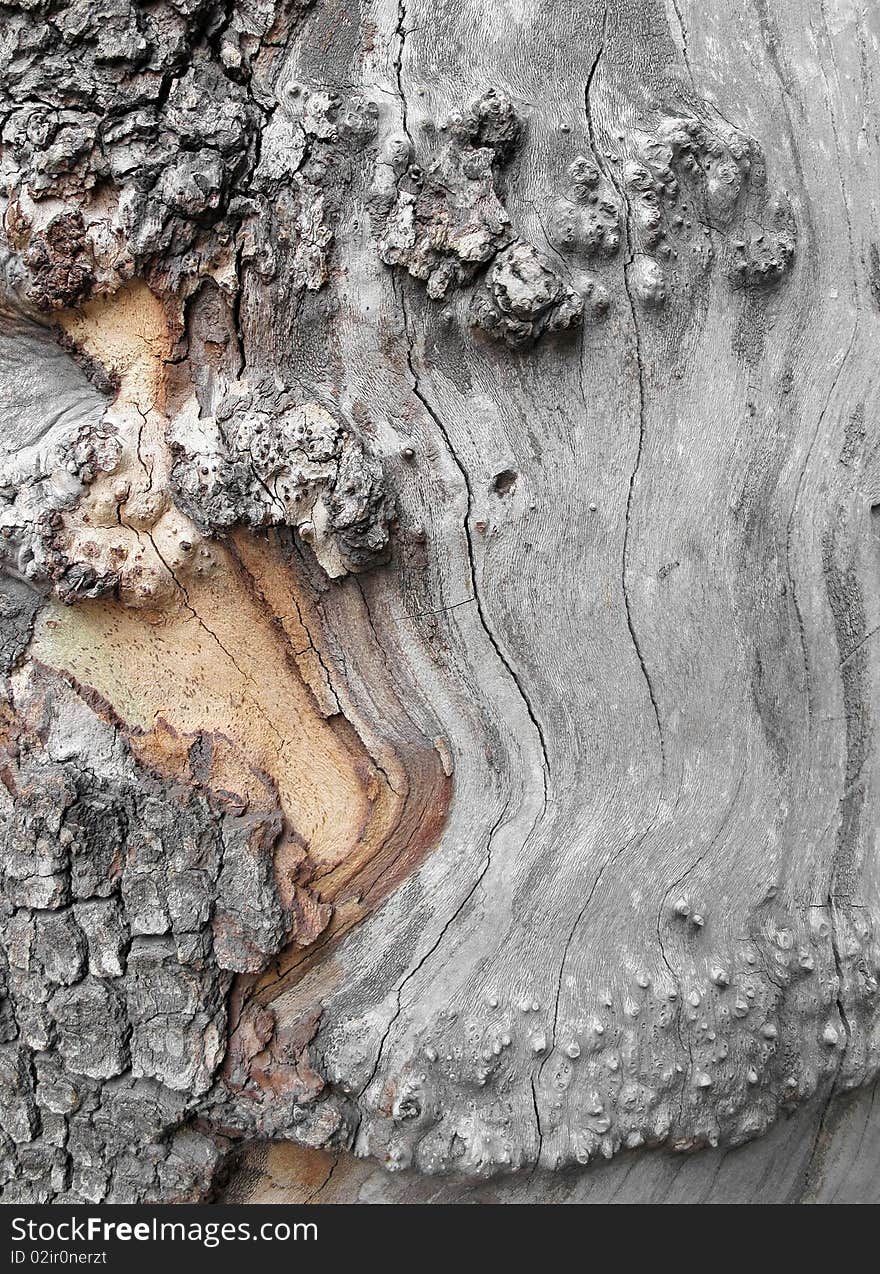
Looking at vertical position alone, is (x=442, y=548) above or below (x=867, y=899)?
above

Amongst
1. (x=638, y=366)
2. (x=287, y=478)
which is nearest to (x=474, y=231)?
(x=638, y=366)

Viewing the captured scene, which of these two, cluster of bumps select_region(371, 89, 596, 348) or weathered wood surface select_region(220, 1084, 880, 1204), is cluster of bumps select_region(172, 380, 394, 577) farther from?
weathered wood surface select_region(220, 1084, 880, 1204)

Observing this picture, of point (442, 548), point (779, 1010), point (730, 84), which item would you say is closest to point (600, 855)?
point (779, 1010)

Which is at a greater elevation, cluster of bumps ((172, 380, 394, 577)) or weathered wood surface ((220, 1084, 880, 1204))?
cluster of bumps ((172, 380, 394, 577))

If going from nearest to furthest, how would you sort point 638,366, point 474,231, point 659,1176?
point 474,231 < point 638,366 < point 659,1176

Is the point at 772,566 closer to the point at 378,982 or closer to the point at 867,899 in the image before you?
the point at 867,899

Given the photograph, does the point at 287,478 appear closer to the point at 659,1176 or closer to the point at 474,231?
the point at 474,231

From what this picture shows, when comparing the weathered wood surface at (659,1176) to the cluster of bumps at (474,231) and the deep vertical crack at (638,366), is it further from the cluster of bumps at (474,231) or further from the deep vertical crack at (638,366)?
the cluster of bumps at (474,231)

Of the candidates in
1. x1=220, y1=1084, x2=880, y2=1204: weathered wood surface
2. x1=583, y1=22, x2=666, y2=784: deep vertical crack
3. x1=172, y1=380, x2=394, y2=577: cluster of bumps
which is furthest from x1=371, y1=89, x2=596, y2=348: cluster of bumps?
x1=220, y1=1084, x2=880, y2=1204: weathered wood surface
